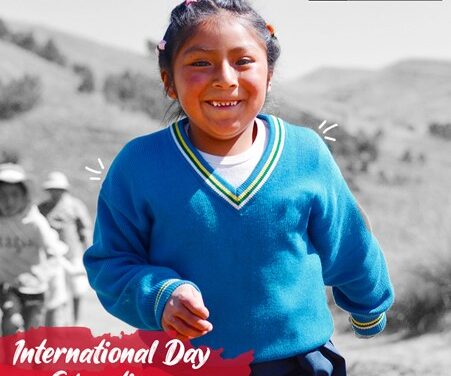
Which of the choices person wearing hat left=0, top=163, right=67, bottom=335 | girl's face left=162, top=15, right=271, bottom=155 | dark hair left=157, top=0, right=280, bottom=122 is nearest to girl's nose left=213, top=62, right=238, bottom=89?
girl's face left=162, top=15, right=271, bottom=155

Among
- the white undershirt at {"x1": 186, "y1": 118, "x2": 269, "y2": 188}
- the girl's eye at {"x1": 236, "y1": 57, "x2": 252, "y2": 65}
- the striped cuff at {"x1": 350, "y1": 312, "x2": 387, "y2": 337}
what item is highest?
the girl's eye at {"x1": 236, "y1": 57, "x2": 252, "y2": 65}

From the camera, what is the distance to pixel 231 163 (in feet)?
7.97

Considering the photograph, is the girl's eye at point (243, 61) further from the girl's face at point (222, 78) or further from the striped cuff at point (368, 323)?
the striped cuff at point (368, 323)

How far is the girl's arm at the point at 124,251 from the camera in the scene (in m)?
2.32

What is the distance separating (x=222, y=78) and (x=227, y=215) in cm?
33

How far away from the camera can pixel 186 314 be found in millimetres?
2158

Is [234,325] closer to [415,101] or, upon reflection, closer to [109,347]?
[109,347]

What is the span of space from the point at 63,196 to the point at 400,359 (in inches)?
123

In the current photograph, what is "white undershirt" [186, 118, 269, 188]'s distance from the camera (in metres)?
2.39

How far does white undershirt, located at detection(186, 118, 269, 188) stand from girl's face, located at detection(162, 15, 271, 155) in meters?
0.03

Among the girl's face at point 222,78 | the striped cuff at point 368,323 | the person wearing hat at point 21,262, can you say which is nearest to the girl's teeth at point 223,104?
the girl's face at point 222,78

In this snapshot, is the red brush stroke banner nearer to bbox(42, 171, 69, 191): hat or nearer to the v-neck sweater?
the v-neck sweater

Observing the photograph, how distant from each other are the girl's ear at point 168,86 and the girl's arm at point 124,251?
236mm

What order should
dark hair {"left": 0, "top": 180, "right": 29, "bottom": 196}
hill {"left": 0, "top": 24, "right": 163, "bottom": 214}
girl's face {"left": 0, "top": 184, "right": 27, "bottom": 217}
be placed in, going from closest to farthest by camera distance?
1. girl's face {"left": 0, "top": 184, "right": 27, "bottom": 217}
2. dark hair {"left": 0, "top": 180, "right": 29, "bottom": 196}
3. hill {"left": 0, "top": 24, "right": 163, "bottom": 214}
